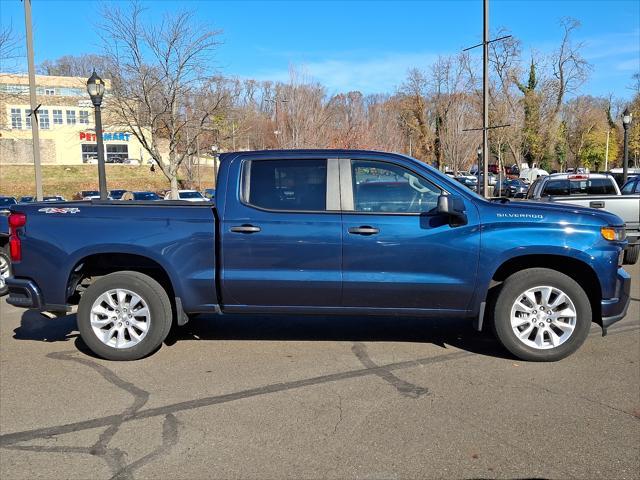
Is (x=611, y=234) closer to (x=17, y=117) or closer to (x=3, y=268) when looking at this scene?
(x=3, y=268)

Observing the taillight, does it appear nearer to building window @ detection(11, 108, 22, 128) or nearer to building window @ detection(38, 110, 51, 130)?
building window @ detection(11, 108, 22, 128)

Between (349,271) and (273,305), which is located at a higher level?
(349,271)

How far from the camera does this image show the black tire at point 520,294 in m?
4.99

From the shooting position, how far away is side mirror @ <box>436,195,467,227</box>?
4766 millimetres

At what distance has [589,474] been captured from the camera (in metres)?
3.16


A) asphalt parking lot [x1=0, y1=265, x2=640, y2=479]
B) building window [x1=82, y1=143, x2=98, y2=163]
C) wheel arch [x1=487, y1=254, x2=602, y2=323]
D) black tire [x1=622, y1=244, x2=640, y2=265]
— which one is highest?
building window [x1=82, y1=143, x2=98, y2=163]

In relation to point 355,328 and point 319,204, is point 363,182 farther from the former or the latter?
point 355,328

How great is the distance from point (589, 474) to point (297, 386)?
86.3 inches

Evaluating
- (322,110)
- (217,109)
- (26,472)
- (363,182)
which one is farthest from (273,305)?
(322,110)

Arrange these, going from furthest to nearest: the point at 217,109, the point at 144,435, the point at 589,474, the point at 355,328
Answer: the point at 217,109, the point at 355,328, the point at 144,435, the point at 589,474

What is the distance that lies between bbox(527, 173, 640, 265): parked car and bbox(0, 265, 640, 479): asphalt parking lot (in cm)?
567

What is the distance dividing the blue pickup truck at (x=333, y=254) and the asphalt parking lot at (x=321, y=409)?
0.45 m

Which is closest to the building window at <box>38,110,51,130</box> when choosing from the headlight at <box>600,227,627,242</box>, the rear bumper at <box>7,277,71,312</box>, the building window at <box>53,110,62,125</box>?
the building window at <box>53,110,62,125</box>

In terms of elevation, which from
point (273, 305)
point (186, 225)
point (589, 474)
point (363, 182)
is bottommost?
point (589, 474)
